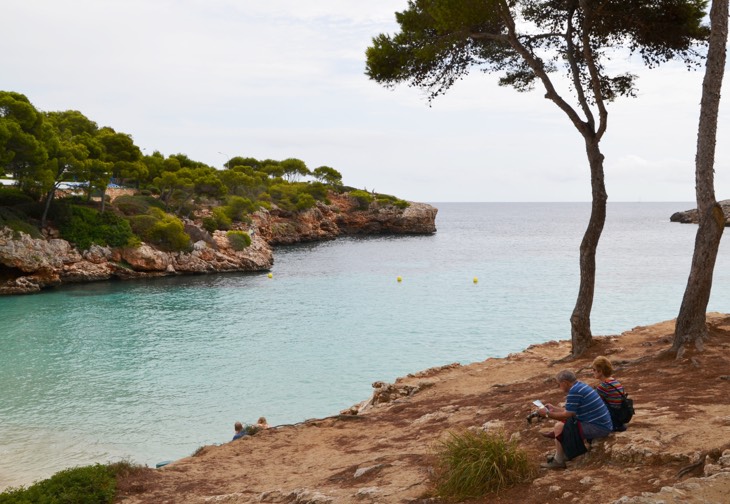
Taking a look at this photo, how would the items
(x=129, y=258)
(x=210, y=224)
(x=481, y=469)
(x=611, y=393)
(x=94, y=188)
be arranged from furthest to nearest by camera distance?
1. (x=210, y=224)
2. (x=94, y=188)
3. (x=129, y=258)
4. (x=611, y=393)
5. (x=481, y=469)

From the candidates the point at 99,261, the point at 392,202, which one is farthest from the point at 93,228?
the point at 392,202

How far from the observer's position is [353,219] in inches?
4195

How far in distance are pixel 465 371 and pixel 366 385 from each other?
249 inches

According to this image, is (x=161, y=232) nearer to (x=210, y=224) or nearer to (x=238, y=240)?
(x=238, y=240)

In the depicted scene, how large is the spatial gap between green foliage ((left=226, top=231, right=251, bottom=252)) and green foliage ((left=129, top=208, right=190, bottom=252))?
5.74 m

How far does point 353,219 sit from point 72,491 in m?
97.6

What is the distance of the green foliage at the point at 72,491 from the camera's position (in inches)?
370

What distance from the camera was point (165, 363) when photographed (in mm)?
25453

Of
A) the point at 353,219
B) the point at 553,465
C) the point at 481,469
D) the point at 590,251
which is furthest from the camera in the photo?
the point at 353,219

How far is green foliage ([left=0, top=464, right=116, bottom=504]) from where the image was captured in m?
9.40

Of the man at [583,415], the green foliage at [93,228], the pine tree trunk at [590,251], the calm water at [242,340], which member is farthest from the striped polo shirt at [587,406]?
the green foliage at [93,228]

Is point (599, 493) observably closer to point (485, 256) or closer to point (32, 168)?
point (32, 168)

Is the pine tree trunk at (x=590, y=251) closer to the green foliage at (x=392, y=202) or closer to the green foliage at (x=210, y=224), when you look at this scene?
the green foliage at (x=210, y=224)

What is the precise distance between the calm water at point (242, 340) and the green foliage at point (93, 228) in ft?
14.4
